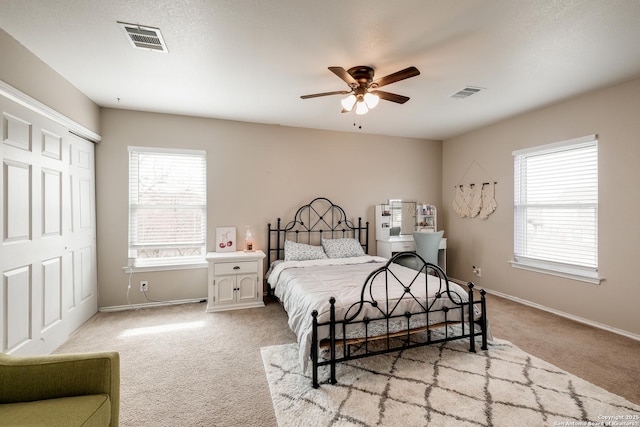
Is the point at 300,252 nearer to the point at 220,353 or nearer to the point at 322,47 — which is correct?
the point at 220,353

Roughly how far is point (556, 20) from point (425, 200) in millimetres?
3607

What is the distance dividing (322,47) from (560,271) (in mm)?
3792

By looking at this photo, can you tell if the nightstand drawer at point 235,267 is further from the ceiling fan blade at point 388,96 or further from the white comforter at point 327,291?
the ceiling fan blade at point 388,96

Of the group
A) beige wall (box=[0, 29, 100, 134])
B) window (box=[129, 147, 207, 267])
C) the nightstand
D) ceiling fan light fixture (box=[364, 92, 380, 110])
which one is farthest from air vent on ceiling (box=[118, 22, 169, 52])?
the nightstand

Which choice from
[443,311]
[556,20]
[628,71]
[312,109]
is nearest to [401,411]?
[443,311]

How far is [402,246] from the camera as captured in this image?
4777mm

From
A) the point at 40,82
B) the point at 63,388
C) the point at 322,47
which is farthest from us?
the point at 40,82

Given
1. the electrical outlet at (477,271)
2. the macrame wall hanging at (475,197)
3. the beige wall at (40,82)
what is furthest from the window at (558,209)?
the beige wall at (40,82)

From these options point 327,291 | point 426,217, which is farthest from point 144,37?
point 426,217

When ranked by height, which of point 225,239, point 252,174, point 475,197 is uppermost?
point 252,174

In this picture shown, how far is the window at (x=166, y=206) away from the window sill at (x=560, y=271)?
177 inches

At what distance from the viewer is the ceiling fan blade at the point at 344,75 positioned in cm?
233

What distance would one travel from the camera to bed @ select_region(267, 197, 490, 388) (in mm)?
2227

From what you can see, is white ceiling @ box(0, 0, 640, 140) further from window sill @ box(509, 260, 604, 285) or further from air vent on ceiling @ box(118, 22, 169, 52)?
window sill @ box(509, 260, 604, 285)
